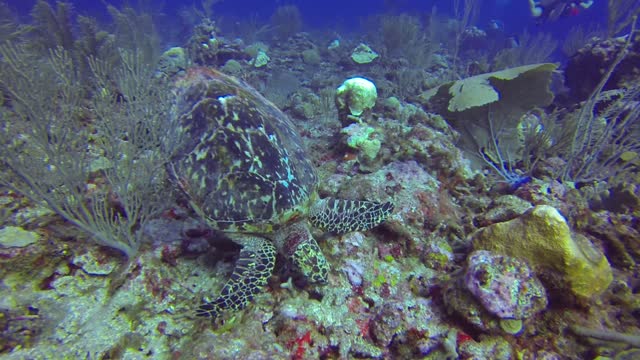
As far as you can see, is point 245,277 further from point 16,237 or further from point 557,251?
point 557,251

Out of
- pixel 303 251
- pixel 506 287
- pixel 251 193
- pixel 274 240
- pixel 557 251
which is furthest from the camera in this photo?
pixel 274 240

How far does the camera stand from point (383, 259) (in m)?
3.59

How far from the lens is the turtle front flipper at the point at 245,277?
9.30ft

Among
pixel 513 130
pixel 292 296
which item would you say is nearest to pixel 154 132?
pixel 292 296

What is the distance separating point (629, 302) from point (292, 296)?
3.28 metres

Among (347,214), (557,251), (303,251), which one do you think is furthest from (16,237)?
(557,251)

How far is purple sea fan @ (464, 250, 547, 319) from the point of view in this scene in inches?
99.7

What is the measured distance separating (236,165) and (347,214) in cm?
142

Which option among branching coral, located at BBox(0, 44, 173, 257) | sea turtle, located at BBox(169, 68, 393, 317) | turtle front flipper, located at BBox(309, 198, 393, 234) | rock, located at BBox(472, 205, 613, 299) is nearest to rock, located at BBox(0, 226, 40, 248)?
branching coral, located at BBox(0, 44, 173, 257)

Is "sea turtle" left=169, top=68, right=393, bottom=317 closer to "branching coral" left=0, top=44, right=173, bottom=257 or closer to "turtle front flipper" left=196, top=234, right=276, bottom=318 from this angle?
"turtle front flipper" left=196, top=234, right=276, bottom=318

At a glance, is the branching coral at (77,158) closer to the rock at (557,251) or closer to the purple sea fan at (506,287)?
the purple sea fan at (506,287)

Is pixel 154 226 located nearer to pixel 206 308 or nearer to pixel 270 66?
pixel 206 308

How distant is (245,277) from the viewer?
3051 mm

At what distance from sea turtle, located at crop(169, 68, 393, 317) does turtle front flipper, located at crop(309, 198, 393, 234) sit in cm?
1
